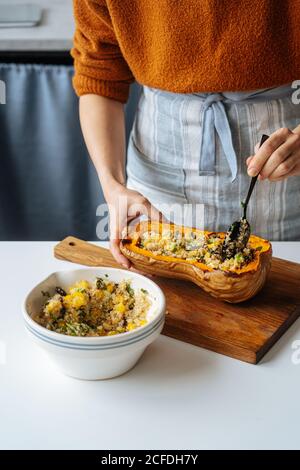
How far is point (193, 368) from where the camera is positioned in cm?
102

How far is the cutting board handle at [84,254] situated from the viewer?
4.42 feet

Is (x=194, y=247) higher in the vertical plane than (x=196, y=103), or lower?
lower

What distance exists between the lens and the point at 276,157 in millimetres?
1227

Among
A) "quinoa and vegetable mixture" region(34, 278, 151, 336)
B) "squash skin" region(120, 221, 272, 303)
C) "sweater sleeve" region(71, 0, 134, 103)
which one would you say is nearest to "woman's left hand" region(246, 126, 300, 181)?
"squash skin" region(120, 221, 272, 303)

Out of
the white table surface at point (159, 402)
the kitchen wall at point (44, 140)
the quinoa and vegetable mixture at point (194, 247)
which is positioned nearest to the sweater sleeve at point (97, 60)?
the quinoa and vegetable mixture at point (194, 247)

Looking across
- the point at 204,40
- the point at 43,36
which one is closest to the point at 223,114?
the point at 204,40

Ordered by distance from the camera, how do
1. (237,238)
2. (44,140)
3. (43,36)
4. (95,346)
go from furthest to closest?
1. (44,140)
2. (43,36)
3. (237,238)
4. (95,346)

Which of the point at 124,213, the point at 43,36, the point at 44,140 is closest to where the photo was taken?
the point at 124,213

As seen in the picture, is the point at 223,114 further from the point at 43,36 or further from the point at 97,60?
the point at 43,36

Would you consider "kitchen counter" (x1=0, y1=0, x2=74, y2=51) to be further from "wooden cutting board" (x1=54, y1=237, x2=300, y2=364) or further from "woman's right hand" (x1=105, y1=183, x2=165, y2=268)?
"wooden cutting board" (x1=54, y1=237, x2=300, y2=364)

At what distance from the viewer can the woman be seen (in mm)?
1361

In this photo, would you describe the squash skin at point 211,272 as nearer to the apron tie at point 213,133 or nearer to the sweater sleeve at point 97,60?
the apron tie at point 213,133

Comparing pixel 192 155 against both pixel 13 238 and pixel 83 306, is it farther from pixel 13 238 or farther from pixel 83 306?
pixel 13 238

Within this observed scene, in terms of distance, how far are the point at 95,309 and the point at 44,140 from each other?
4.48 feet
